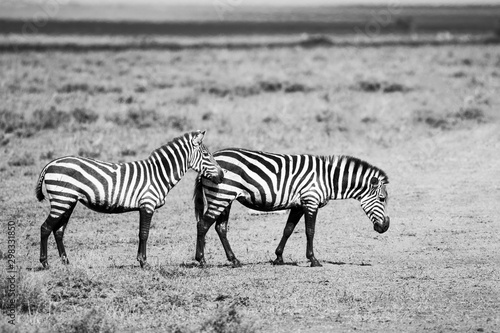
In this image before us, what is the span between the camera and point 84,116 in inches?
Answer: 874

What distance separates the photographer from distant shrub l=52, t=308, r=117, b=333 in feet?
26.7

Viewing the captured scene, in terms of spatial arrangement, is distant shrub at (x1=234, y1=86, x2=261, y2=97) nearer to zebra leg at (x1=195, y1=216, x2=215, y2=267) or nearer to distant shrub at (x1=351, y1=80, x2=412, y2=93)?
distant shrub at (x1=351, y1=80, x2=412, y2=93)

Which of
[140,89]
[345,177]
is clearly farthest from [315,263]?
[140,89]

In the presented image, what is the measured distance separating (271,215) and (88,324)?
6505 millimetres

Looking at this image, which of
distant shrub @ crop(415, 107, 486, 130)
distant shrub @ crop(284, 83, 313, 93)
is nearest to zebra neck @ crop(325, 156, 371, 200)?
distant shrub @ crop(415, 107, 486, 130)

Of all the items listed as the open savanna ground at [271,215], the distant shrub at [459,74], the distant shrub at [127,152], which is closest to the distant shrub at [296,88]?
the open savanna ground at [271,215]

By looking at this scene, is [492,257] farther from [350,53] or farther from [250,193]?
[350,53]

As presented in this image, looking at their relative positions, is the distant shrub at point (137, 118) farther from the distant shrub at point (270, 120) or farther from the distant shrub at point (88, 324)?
the distant shrub at point (88, 324)

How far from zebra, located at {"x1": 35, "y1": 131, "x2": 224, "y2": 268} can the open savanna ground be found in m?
0.63

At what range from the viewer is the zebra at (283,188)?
1073 centimetres

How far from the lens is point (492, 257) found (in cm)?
1151

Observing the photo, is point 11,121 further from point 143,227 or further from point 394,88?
point 394,88

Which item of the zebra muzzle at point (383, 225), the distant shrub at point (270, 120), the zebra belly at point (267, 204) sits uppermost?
the distant shrub at point (270, 120)

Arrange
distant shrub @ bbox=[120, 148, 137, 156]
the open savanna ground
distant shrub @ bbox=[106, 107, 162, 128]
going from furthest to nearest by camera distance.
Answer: distant shrub @ bbox=[106, 107, 162, 128], distant shrub @ bbox=[120, 148, 137, 156], the open savanna ground
